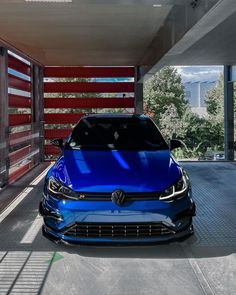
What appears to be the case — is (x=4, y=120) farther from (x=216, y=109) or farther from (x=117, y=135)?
(x=216, y=109)

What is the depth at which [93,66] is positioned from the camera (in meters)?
13.0

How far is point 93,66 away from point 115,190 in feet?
30.5

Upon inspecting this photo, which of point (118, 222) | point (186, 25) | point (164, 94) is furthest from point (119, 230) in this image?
point (164, 94)

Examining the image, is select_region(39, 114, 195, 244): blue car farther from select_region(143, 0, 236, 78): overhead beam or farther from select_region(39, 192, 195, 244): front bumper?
select_region(143, 0, 236, 78): overhead beam

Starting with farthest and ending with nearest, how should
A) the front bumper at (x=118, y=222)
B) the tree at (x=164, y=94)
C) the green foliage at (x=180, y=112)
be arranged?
the tree at (x=164, y=94), the green foliage at (x=180, y=112), the front bumper at (x=118, y=222)

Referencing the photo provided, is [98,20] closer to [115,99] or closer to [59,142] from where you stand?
[59,142]

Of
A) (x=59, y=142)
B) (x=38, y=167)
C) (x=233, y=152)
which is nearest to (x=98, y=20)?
(x=59, y=142)

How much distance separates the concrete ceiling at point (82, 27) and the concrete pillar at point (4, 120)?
0.45 metres

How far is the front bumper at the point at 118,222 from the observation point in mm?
4094

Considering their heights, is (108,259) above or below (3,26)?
below

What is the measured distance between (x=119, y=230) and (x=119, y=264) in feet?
1.07

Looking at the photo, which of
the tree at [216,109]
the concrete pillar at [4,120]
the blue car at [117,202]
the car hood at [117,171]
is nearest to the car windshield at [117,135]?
the car hood at [117,171]

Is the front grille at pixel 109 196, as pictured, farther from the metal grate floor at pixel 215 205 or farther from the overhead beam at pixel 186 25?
the overhead beam at pixel 186 25

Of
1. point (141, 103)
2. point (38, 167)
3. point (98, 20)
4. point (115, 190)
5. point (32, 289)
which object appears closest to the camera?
point (32, 289)
